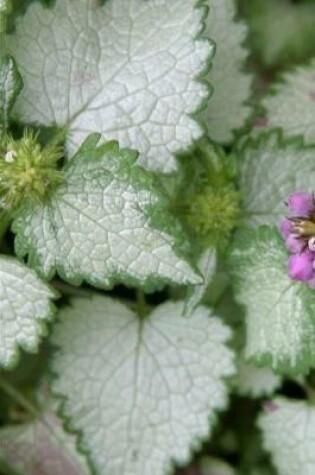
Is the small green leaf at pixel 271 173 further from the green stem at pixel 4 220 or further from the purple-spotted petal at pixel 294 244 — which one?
the green stem at pixel 4 220

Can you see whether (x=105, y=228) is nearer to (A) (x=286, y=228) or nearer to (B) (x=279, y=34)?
(A) (x=286, y=228)

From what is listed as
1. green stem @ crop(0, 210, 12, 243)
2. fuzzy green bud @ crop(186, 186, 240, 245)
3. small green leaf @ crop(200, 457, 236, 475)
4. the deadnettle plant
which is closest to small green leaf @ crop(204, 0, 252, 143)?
the deadnettle plant

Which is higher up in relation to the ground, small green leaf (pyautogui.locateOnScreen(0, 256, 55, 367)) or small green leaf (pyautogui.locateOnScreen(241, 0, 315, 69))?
small green leaf (pyautogui.locateOnScreen(241, 0, 315, 69))

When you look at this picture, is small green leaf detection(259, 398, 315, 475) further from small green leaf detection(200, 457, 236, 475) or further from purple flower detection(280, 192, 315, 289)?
purple flower detection(280, 192, 315, 289)

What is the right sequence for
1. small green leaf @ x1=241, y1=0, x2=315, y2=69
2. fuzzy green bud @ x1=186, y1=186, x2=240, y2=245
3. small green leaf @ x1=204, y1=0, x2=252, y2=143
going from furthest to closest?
small green leaf @ x1=241, y1=0, x2=315, y2=69 → small green leaf @ x1=204, y1=0, x2=252, y2=143 → fuzzy green bud @ x1=186, y1=186, x2=240, y2=245

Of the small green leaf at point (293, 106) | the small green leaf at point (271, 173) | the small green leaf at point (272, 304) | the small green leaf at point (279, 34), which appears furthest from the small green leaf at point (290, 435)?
the small green leaf at point (279, 34)

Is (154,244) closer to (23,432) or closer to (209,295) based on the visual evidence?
(209,295)

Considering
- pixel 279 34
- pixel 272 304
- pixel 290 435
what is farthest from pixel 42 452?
pixel 279 34

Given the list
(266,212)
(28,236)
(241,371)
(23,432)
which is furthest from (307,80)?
(23,432)
